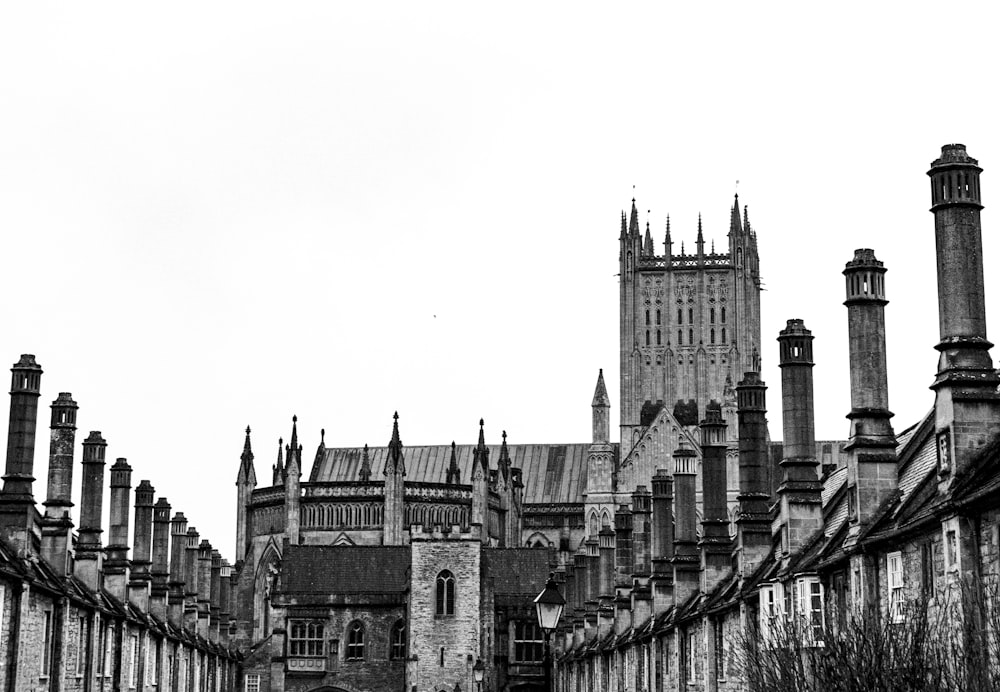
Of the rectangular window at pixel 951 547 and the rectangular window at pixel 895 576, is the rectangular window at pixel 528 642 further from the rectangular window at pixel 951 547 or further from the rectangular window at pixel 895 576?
the rectangular window at pixel 951 547

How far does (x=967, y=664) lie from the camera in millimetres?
19688

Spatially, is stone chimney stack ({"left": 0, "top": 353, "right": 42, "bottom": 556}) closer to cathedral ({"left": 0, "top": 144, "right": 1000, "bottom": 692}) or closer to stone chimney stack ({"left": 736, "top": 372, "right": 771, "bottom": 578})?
cathedral ({"left": 0, "top": 144, "right": 1000, "bottom": 692})

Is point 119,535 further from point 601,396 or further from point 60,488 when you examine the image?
point 601,396

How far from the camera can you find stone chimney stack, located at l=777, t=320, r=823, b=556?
3681 cm

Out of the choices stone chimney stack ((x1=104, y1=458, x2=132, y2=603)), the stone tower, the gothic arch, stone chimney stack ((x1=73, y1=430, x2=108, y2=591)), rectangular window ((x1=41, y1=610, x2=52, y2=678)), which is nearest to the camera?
rectangular window ((x1=41, y1=610, x2=52, y2=678))

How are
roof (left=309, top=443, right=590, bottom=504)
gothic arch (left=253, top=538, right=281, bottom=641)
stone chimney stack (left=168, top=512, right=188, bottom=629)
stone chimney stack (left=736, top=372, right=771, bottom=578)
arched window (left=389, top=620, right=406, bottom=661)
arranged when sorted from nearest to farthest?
stone chimney stack (left=736, top=372, right=771, bottom=578) < stone chimney stack (left=168, top=512, right=188, bottom=629) < arched window (left=389, top=620, right=406, bottom=661) < gothic arch (left=253, top=538, right=281, bottom=641) < roof (left=309, top=443, right=590, bottom=504)

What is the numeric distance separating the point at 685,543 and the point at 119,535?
1939 cm

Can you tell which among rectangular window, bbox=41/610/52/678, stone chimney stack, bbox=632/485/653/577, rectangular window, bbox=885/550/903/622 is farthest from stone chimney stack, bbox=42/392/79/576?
rectangular window, bbox=885/550/903/622

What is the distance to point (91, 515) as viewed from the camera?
166 feet

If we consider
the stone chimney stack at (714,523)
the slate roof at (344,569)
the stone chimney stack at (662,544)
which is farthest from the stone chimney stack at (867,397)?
the slate roof at (344,569)

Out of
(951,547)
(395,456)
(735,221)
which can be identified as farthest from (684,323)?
(951,547)

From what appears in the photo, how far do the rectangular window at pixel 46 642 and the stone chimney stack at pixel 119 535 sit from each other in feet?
35.6

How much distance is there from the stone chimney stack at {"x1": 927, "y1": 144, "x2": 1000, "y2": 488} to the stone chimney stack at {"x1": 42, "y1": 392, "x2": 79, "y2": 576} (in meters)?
27.1

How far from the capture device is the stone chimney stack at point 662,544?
52.2 metres
